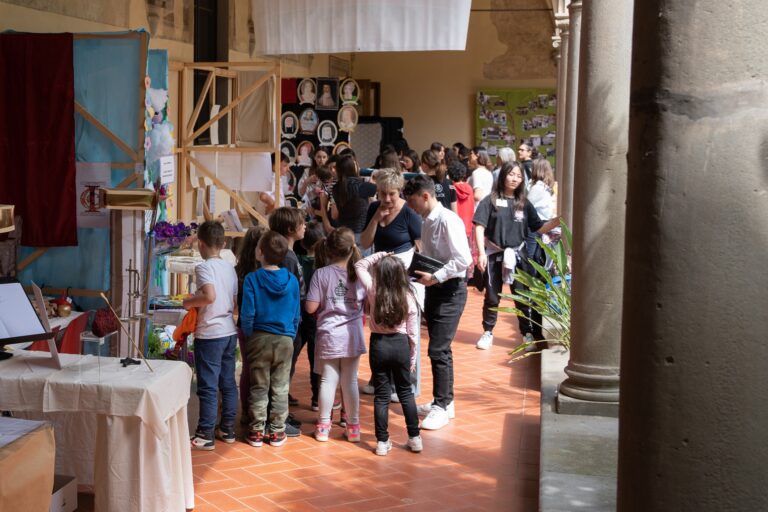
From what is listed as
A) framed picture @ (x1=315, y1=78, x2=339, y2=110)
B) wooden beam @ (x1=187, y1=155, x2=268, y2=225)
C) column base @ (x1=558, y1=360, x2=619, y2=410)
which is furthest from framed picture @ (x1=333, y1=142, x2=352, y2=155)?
column base @ (x1=558, y1=360, x2=619, y2=410)

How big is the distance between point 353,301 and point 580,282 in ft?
5.12

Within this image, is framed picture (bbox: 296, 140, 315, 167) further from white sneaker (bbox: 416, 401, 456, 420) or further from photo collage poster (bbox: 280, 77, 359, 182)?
white sneaker (bbox: 416, 401, 456, 420)

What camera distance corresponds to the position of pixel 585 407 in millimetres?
6133

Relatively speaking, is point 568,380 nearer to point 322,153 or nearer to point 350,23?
point 350,23

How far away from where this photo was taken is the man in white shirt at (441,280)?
7.14 metres

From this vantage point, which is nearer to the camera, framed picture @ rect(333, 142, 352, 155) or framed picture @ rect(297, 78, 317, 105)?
framed picture @ rect(333, 142, 352, 155)

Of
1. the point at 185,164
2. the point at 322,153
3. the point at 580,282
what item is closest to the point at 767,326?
the point at 580,282

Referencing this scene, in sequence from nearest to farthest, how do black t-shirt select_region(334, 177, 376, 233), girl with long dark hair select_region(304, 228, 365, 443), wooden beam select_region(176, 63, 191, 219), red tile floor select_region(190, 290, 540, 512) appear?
red tile floor select_region(190, 290, 540, 512)
girl with long dark hair select_region(304, 228, 365, 443)
black t-shirt select_region(334, 177, 376, 233)
wooden beam select_region(176, 63, 191, 219)

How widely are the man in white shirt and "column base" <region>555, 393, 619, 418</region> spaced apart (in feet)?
4.17

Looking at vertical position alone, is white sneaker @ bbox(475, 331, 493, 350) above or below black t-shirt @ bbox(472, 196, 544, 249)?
below

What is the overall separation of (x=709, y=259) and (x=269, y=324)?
4.96 meters

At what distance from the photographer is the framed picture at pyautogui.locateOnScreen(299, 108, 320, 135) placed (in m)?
16.2

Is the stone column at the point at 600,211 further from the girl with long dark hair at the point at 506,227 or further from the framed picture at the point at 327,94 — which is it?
the framed picture at the point at 327,94

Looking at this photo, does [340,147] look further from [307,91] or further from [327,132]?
[307,91]
